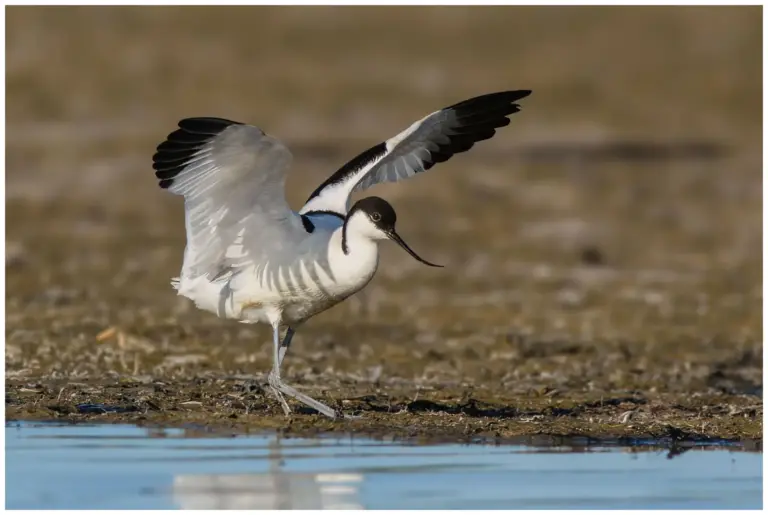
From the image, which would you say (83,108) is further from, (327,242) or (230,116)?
(327,242)

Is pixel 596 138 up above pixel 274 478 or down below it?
above

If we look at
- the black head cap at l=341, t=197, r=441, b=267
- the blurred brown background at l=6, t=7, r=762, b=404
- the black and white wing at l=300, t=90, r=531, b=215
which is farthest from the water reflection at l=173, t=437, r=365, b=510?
the blurred brown background at l=6, t=7, r=762, b=404

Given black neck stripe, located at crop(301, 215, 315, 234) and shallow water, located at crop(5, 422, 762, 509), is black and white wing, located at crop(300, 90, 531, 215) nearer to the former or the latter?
black neck stripe, located at crop(301, 215, 315, 234)

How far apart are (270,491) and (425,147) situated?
3276 mm

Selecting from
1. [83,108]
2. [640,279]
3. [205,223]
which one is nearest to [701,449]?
[205,223]

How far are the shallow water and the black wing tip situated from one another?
130 centimetres

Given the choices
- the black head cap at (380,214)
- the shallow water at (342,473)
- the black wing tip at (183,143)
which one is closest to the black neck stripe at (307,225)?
the black head cap at (380,214)

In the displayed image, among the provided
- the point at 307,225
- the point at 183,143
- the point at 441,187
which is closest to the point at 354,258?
the point at 307,225

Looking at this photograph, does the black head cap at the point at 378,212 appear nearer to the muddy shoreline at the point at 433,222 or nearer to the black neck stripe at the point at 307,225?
the black neck stripe at the point at 307,225

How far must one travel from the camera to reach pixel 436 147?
938 cm

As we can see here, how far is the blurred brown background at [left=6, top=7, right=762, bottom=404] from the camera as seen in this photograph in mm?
10961

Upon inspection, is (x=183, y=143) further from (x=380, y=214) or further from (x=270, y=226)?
(x=380, y=214)

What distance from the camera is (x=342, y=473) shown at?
22.8ft

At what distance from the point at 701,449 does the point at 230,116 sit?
48.9 feet
